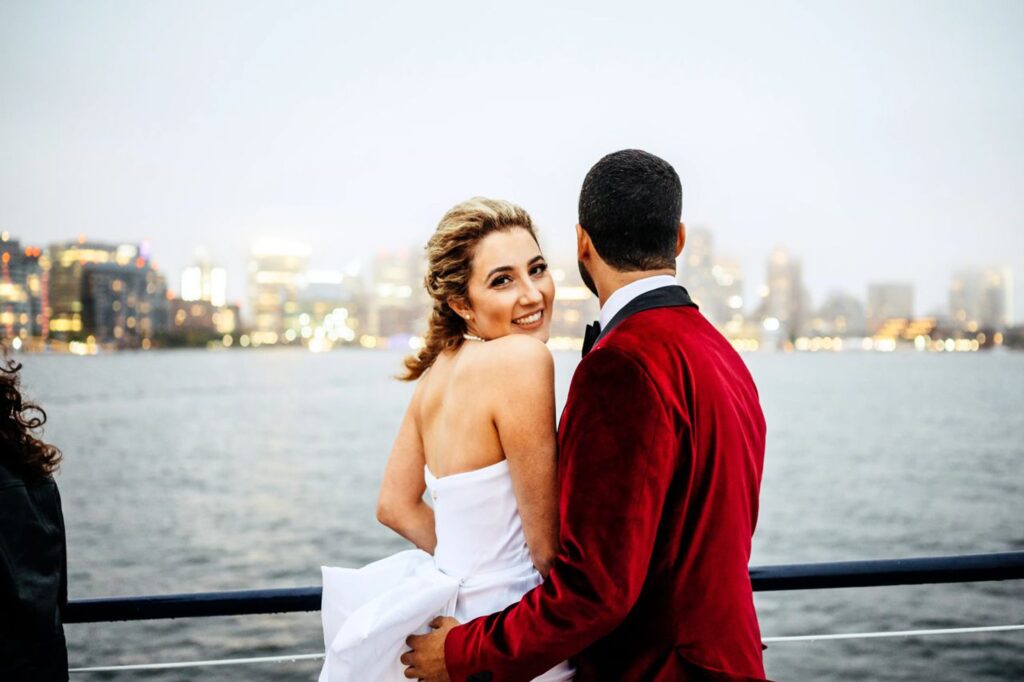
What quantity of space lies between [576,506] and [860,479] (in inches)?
1805

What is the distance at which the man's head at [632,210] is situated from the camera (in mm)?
1908

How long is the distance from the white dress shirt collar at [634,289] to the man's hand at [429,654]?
809 mm

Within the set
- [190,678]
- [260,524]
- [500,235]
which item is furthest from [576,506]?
[260,524]

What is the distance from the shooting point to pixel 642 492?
Answer: 174 centimetres

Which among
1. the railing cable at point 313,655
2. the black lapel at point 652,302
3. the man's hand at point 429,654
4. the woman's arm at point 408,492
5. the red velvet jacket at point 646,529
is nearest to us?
the red velvet jacket at point 646,529

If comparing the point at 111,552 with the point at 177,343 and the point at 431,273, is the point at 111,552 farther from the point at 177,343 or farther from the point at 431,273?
the point at 177,343

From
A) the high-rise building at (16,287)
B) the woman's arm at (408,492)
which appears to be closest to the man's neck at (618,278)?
the woman's arm at (408,492)

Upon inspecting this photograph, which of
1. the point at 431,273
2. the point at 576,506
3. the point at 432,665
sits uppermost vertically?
the point at 431,273

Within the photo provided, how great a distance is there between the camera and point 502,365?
7.03ft

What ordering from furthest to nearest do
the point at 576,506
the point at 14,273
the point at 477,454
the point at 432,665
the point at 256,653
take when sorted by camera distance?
the point at 14,273
the point at 256,653
the point at 477,454
the point at 432,665
the point at 576,506

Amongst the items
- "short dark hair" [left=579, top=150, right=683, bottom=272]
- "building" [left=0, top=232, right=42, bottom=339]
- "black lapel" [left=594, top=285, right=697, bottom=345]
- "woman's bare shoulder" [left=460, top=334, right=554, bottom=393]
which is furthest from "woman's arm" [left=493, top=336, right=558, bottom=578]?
Result: "building" [left=0, top=232, right=42, bottom=339]

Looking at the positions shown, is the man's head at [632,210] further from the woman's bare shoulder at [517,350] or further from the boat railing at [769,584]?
the boat railing at [769,584]

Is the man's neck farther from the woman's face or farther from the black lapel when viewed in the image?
the woman's face

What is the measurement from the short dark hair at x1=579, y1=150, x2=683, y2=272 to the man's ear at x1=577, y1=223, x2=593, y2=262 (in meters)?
0.03
